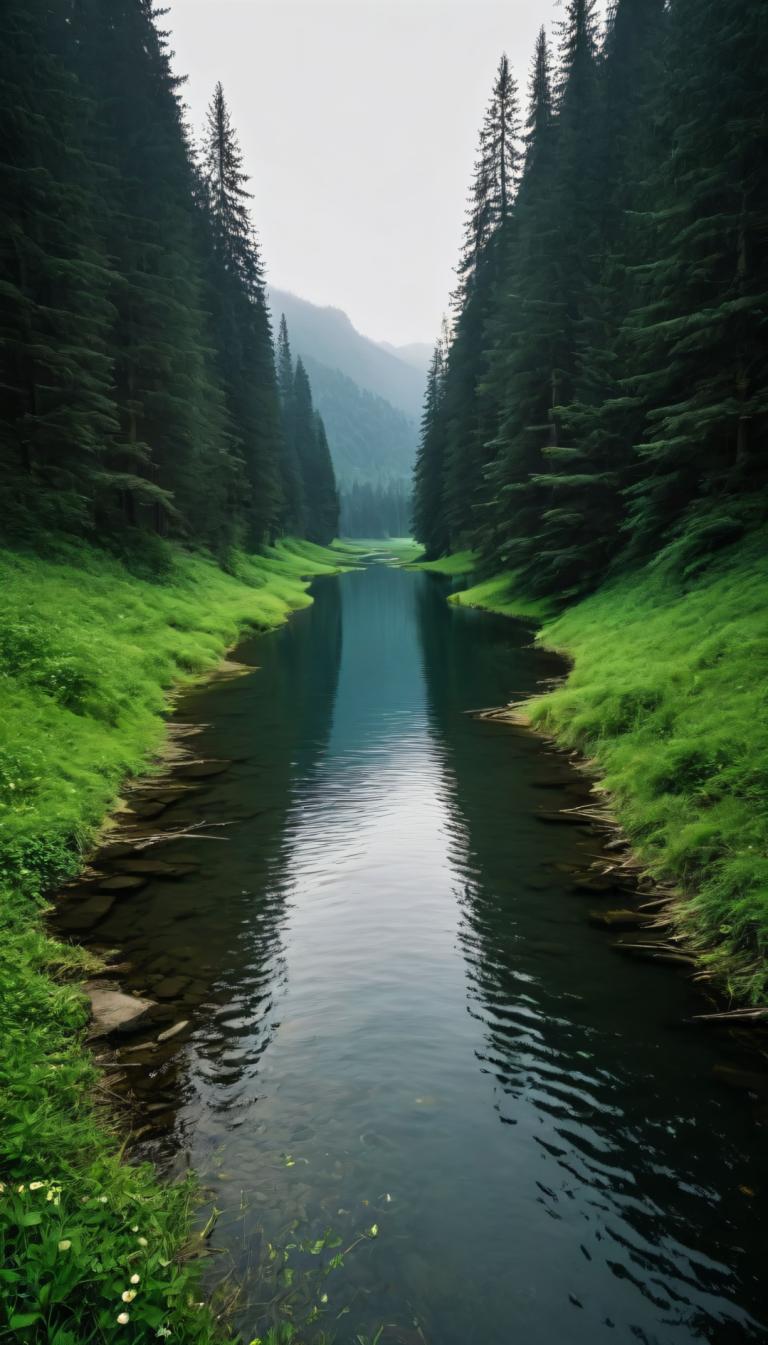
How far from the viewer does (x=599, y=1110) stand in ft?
17.9

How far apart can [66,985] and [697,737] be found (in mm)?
8552

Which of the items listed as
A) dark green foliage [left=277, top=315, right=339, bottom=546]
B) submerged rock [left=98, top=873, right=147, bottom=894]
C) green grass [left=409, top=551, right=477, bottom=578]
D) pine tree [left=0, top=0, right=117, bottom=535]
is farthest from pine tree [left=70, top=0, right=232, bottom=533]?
dark green foliage [left=277, top=315, right=339, bottom=546]

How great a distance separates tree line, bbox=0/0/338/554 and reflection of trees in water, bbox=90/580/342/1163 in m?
12.9

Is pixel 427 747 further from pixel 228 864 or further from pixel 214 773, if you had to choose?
pixel 228 864

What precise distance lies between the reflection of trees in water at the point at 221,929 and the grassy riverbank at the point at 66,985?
59cm

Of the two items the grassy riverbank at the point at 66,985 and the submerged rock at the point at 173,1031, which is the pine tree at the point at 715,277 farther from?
the submerged rock at the point at 173,1031

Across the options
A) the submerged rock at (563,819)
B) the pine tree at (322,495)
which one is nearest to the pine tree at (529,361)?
the submerged rock at (563,819)

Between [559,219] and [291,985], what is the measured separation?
35602 millimetres

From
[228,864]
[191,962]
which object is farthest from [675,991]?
[228,864]

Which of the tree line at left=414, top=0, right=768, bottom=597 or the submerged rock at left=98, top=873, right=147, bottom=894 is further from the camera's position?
the tree line at left=414, top=0, right=768, bottom=597

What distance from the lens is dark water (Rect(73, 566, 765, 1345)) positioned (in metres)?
4.12

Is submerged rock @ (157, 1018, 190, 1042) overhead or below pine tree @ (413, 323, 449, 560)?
below

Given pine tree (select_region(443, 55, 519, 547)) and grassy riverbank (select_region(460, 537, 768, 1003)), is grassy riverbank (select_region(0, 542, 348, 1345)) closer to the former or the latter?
grassy riverbank (select_region(460, 537, 768, 1003))

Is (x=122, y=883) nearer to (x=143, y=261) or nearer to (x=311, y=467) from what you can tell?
(x=143, y=261)
